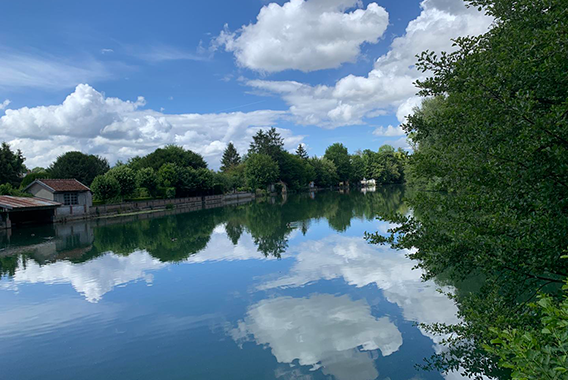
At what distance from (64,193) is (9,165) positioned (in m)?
18.8

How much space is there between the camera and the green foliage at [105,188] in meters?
49.1

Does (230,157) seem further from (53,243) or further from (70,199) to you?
(53,243)

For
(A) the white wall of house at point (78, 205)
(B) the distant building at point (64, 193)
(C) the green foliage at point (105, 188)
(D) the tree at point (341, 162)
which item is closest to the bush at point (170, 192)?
(C) the green foliage at point (105, 188)

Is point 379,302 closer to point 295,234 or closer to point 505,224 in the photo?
point 505,224

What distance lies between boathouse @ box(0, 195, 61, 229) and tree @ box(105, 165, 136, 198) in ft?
38.7

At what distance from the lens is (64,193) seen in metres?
43.6

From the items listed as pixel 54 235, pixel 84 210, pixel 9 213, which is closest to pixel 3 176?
pixel 84 210

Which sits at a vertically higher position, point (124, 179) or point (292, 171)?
point (292, 171)

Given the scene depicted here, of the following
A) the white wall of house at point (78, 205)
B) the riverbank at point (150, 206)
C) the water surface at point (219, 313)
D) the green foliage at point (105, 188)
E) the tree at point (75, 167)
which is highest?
the tree at point (75, 167)

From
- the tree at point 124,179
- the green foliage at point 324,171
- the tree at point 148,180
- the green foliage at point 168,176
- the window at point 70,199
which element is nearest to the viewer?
the window at point 70,199

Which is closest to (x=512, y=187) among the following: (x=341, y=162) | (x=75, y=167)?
(x=75, y=167)

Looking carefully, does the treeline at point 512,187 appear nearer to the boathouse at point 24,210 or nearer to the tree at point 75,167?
the boathouse at point 24,210

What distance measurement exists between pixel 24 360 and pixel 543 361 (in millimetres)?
11525

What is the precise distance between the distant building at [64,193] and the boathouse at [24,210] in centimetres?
108
